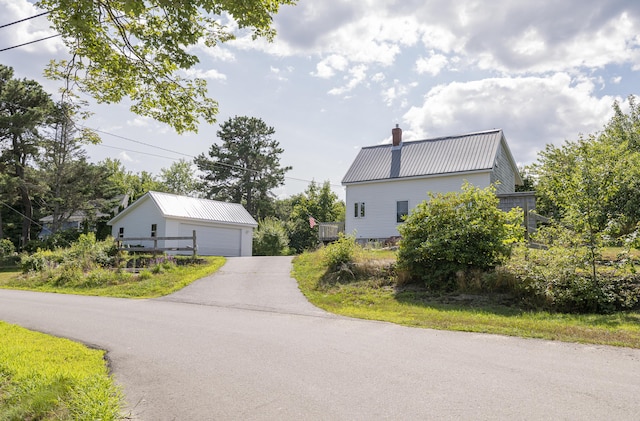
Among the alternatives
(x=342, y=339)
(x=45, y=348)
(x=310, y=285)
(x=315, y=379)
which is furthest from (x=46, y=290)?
(x=315, y=379)

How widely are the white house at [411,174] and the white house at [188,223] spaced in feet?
36.4

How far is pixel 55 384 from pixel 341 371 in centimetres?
343

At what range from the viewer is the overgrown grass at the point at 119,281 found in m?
17.6

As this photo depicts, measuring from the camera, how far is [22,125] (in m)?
34.8

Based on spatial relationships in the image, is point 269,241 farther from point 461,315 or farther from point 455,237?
point 461,315

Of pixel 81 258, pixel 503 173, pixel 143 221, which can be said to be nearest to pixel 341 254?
pixel 81 258

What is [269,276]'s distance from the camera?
18375 millimetres

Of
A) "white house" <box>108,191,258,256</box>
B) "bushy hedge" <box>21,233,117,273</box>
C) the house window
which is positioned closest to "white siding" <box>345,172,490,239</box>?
the house window

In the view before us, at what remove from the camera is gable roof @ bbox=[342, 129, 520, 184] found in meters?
25.5

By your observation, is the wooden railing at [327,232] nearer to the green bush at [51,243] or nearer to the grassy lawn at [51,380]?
the green bush at [51,243]

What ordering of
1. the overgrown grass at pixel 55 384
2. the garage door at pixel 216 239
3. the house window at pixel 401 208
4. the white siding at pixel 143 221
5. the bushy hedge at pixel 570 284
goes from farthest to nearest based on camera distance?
the garage door at pixel 216 239
the white siding at pixel 143 221
the house window at pixel 401 208
the bushy hedge at pixel 570 284
the overgrown grass at pixel 55 384

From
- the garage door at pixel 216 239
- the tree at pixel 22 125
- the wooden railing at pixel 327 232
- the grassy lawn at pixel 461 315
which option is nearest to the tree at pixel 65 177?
the tree at pixel 22 125

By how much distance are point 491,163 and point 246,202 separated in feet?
122

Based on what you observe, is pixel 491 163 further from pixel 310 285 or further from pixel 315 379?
pixel 315 379
